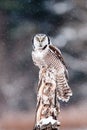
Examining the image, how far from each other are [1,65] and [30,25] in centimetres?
87

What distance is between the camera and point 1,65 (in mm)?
8344

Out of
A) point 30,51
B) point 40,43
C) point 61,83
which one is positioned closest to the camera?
point 40,43

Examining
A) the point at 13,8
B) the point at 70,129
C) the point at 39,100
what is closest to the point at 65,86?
the point at 39,100

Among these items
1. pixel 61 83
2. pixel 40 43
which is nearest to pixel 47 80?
pixel 61 83

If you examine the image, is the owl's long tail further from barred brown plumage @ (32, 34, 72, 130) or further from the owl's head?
the owl's head

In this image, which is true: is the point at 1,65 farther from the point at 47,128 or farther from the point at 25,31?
the point at 47,128

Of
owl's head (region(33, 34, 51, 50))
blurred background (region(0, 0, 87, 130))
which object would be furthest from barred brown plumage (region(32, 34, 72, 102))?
blurred background (region(0, 0, 87, 130))

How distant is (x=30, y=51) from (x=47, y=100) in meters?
2.96

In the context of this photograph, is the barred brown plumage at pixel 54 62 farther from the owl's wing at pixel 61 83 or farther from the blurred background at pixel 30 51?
the blurred background at pixel 30 51

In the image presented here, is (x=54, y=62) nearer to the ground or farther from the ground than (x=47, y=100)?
farther from the ground

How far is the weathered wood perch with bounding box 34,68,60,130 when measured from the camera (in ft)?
18.0

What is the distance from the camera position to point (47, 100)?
18.1 ft

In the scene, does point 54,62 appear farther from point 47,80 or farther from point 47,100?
point 47,100

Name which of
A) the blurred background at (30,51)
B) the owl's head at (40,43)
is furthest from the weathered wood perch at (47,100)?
the blurred background at (30,51)
